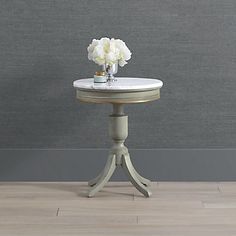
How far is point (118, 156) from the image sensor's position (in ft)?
12.8

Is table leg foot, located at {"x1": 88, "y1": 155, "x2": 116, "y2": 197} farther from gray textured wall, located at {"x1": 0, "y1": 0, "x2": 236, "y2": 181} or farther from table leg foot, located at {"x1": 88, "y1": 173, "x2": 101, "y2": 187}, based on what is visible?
gray textured wall, located at {"x1": 0, "y1": 0, "x2": 236, "y2": 181}

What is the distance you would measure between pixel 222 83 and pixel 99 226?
145cm

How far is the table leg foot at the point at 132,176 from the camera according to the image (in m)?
3.85

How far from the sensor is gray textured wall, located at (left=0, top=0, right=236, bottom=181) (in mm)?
4102

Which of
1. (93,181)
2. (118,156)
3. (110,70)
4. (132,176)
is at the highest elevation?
(110,70)

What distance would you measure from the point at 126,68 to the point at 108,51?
1.43 feet

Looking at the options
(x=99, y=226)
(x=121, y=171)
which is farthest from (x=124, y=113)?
(x=99, y=226)

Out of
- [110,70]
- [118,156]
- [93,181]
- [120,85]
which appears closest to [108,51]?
[110,70]

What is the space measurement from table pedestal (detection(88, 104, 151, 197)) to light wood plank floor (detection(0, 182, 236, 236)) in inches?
2.7

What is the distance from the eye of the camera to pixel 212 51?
4133 millimetres

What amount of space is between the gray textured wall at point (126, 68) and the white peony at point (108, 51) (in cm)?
36

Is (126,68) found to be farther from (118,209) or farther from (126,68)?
(118,209)

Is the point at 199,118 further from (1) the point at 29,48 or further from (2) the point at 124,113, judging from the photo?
(1) the point at 29,48

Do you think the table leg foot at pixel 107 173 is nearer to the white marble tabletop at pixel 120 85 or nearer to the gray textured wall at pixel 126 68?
the gray textured wall at pixel 126 68
